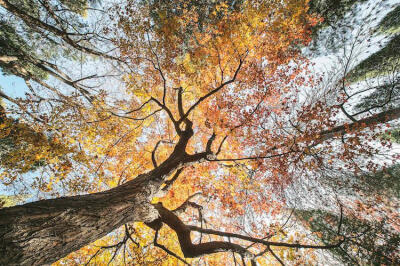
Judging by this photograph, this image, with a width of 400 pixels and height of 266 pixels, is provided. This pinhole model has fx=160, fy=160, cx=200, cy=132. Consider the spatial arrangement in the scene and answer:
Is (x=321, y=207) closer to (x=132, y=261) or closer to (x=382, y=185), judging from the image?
(x=382, y=185)

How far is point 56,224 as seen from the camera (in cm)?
222

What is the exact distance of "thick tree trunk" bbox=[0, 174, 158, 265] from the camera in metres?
1.81

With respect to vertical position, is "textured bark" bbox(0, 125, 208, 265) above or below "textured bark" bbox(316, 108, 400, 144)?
below

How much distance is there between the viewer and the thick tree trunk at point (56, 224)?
181 cm

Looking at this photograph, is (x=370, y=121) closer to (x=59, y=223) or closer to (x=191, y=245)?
(x=191, y=245)

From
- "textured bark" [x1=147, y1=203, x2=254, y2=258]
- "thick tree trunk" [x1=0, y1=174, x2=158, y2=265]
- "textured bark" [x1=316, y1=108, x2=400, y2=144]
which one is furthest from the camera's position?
"textured bark" [x1=316, y1=108, x2=400, y2=144]

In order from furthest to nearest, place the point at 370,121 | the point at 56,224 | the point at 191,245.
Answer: the point at 370,121 → the point at 191,245 → the point at 56,224

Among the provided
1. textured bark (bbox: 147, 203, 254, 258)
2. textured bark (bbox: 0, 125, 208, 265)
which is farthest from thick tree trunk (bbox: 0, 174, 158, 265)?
textured bark (bbox: 147, 203, 254, 258)

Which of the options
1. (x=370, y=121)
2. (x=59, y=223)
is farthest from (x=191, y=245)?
(x=370, y=121)

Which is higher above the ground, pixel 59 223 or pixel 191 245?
pixel 59 223

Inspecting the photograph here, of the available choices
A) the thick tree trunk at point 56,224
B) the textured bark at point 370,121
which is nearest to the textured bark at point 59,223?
the thick tree trunk at point 56,224

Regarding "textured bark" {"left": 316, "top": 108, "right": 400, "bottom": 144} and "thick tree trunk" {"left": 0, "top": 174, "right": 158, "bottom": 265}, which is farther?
"textured bark" {"left": 316, "top": 108, "right": 400, "bottom": 144}

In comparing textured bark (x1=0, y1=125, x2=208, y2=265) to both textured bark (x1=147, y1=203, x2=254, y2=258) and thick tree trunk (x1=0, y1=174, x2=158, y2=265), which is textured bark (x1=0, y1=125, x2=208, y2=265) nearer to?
thick tree trunk (x1=0, y1=174, x2=158, y2=265)

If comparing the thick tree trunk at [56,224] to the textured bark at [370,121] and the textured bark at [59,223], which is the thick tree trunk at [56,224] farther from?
the textured bark at [370,121]
